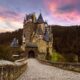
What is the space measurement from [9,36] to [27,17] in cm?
4014

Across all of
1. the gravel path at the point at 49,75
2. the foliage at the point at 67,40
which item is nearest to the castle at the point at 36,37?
the foliage at the point at 67,40

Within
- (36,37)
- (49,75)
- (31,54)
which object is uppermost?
(36,37)

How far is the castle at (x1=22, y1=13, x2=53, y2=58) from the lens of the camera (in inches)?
3629

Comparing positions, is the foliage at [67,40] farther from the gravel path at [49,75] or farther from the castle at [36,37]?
the gravel path at [49,75]

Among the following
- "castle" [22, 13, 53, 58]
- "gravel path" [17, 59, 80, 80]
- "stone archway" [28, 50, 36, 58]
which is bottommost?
"gravel path" [17, 59, 80, 80]

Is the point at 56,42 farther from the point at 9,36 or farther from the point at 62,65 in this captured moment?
the point at 62,65

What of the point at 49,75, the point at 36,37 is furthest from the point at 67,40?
the point at 49,75

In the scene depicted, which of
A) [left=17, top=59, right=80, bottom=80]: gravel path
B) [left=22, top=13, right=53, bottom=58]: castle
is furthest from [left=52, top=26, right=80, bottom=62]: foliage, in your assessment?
[left=17, top=59, right=80, bottom=80]: gravel path

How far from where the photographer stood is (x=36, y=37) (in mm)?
105312

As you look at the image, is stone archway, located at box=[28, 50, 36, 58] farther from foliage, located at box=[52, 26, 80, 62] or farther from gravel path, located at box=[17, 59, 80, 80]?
gravel path, located at box=[17, 59, 80, 80]

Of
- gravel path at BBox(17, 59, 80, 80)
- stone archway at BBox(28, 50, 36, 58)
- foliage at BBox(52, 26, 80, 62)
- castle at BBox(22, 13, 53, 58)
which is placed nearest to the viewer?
gravel path at BBox(17, 59, 80, 80)

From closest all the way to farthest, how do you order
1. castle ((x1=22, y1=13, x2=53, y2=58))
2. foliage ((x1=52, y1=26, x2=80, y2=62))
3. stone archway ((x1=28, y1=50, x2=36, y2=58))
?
stone archway ((x1=28, y1=50, x2=36, y2=58)) → castle ((x1=22, y1=13, x2=53, y2=58)) → foliage ((x1=52, y1=26, x2=80, y2=62))

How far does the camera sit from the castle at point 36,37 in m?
92.2

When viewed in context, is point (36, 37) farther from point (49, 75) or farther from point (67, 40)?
point (49, 75)
